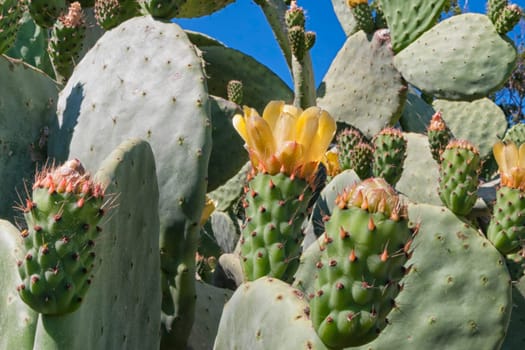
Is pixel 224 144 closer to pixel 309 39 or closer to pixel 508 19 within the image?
pixel 309 39

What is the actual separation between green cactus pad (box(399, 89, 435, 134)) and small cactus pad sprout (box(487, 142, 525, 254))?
3047 millimetres

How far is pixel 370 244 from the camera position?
3.56 feet

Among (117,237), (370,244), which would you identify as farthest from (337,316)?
(117,237)

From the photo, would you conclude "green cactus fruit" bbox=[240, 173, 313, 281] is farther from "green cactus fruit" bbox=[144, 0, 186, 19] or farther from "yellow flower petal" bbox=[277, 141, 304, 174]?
"green cactus fruit" bbox=[144, 0, 186, 19]

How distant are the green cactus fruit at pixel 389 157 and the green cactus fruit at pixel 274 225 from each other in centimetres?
136

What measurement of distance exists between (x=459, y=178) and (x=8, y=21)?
1.48m

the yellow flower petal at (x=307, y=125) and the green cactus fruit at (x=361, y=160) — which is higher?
the yellow flower petal at (x=307, y=125)

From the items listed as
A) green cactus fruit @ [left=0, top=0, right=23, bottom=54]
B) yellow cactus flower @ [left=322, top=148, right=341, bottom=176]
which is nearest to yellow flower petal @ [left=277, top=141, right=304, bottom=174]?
green cactus fruit @ [left=0, top=0, right=23, bottom=54]

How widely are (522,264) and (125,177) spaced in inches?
65.8

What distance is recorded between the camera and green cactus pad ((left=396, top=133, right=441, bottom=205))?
3820 mm

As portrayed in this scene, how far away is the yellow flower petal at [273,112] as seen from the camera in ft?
4.99

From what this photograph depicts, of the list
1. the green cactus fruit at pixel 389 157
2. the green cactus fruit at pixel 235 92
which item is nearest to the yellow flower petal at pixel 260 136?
the green cactus fruit at pixel 389 157

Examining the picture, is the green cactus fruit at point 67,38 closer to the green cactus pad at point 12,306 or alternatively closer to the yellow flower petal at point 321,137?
the green cactus pad at point 12,306

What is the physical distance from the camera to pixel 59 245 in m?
1.16
